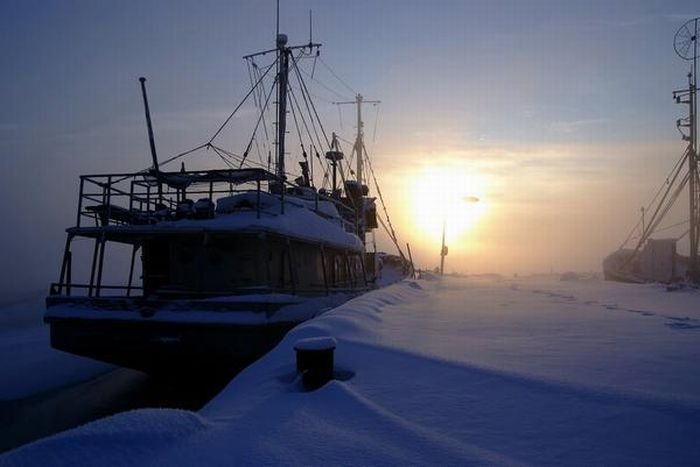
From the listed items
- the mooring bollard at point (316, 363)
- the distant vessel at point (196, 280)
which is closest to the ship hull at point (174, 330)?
the distant vessel at point (196, 280)

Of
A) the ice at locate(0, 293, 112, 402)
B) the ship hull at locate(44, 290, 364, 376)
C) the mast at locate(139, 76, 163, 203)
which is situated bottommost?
the ice at locate(0, 293, 112, 402)

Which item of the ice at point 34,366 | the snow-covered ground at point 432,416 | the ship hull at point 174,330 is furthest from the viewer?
the ice at point 34,366

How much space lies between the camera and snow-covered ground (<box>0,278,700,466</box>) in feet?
11.6

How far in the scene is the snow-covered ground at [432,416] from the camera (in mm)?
3521

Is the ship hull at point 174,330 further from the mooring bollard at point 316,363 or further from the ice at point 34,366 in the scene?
the mooring bollard at point 316,363

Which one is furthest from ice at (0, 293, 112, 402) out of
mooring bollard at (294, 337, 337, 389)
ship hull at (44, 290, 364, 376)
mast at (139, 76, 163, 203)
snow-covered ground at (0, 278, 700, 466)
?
mooring bollard at (294, 337, 337, 389)

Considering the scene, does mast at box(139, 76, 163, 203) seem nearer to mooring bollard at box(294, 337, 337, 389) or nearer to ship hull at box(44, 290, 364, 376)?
ship hull at box(44, 290, 364, 376)

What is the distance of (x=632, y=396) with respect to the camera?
173 inches

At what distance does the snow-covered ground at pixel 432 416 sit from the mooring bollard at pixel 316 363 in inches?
6.0

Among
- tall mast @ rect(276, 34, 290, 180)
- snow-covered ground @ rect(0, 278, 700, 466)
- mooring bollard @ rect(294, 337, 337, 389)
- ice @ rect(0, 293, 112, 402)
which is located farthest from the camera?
tall mast @ rect(276, 34, 290, 180)

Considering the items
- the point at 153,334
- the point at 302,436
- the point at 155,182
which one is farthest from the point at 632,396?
the point at 155,182

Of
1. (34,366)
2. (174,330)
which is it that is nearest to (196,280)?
(174,330)

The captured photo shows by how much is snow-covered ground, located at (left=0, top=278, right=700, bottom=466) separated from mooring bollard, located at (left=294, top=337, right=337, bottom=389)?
153 mm

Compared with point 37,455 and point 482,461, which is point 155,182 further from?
point 482,461
